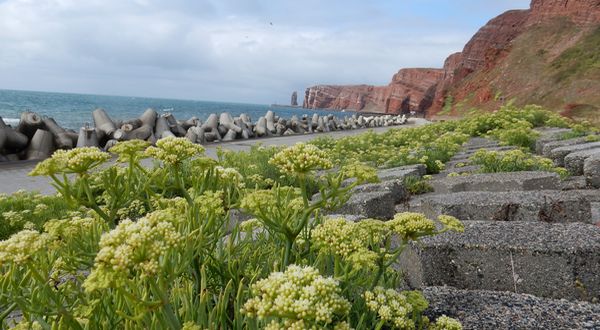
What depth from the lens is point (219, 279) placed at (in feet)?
7.25

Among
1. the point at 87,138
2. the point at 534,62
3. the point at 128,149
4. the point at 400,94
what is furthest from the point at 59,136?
the point at 400,94

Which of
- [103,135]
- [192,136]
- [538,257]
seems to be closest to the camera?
[538,257]

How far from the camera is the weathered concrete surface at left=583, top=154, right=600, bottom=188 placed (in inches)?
220

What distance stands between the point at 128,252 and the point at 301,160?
86cm

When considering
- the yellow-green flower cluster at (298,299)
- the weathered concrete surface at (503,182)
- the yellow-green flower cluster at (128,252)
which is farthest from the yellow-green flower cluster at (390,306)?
the weathered concrete surface at (503,182)

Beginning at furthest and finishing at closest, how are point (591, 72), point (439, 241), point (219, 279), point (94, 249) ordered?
point (591, 72)
point (439, 241)
point (219, 279)
point (94, 249)

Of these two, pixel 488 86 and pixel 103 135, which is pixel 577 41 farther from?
pixel 103 135

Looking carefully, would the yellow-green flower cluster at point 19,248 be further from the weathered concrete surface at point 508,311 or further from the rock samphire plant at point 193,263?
the weathered concrete surface at point 508,311

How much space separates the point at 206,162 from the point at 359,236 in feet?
2.70

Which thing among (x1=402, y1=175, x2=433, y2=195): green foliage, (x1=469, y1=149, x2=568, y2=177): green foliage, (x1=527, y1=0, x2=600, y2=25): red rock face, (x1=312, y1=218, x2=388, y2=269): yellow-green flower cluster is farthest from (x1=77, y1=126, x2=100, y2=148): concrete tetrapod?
(x1=527, y1=0, x2=600, y2=25): red rock face

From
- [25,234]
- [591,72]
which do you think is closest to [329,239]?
[25,234]

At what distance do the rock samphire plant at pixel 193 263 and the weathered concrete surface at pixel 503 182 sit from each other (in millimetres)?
3510

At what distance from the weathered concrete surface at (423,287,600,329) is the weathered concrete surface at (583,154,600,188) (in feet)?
12.7

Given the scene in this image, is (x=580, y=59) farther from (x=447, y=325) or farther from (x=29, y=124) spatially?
(x=447, y=325)
